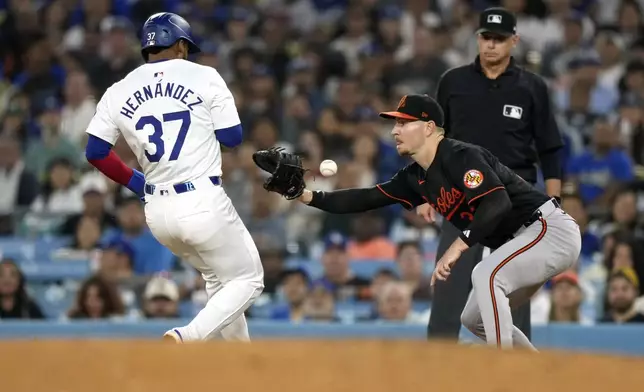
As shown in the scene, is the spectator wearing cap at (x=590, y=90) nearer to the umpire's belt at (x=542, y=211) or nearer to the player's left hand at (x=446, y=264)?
the umpire's belt at (x=542, y=211)

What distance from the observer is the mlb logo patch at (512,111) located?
6.97m

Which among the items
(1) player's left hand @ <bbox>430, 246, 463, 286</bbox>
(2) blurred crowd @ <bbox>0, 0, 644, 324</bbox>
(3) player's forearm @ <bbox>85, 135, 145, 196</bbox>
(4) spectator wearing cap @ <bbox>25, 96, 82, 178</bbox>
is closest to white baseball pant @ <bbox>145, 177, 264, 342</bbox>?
(3) player's forearm @ <bbox>85, 135, 145, 196</bbox>

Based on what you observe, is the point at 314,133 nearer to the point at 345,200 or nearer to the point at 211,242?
the point at 345,200

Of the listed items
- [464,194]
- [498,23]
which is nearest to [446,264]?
[464,194]

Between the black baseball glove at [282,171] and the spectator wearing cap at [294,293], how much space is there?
316 cm

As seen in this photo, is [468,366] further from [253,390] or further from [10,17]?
[10,17]

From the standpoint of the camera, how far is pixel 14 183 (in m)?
11.6

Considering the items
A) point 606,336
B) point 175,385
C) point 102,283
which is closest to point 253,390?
point 175,385

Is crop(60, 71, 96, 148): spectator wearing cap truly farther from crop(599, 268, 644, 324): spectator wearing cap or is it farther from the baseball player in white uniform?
the baseball player in white uniform

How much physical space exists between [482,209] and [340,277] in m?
3.80

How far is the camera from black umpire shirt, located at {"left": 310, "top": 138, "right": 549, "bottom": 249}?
599 centimetres

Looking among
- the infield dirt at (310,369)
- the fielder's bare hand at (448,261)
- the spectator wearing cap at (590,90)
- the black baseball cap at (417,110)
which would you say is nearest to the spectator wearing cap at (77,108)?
the spectator wearing cap at (590,90)

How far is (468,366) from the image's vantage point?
198 inches

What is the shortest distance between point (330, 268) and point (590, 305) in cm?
201
